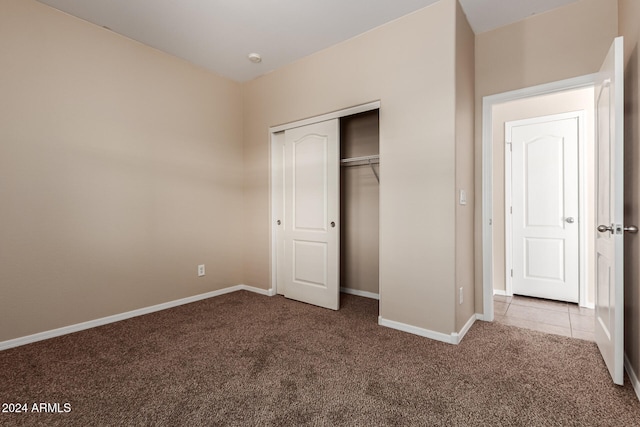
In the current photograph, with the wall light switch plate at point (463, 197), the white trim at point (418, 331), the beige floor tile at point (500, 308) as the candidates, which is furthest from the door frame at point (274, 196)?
the beige floor tile at point (500, 308)

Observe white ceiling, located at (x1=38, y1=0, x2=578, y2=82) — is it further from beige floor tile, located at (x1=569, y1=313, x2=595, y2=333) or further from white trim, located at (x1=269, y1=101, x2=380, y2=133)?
beige floor tile, located at (x1=569, y1=313, x2=595, y2=333)

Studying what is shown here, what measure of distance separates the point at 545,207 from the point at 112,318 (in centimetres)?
493

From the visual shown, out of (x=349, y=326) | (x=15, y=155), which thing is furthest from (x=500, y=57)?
(x=15, y=155)

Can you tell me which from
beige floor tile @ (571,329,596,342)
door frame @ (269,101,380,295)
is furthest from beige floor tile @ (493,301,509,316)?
door frame @ (269,101,380,295)

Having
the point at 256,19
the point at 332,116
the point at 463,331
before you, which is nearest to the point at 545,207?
the point at 463,331

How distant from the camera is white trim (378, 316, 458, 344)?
91.6 inches

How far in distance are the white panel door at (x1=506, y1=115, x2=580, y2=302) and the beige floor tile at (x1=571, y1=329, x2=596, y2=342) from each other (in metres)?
1.05

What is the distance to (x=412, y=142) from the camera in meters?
2.53

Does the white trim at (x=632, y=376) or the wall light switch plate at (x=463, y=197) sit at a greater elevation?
the wall light switch plate at (x=463, y=197)

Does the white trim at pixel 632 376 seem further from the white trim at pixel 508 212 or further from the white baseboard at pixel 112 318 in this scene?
the white baseboard at pixel 112 318

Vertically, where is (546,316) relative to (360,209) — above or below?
below

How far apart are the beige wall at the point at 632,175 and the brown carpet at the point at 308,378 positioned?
311 mm

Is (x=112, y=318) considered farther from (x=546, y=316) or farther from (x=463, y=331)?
(x=546, y=316)

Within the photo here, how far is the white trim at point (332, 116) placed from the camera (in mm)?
2818
